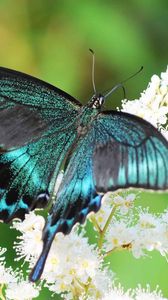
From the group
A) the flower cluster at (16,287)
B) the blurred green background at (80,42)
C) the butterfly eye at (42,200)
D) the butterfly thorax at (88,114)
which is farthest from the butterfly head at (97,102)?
the blurred green background at (80,42)

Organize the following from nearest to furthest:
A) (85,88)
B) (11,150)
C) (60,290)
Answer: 1. (60,290)
2. (11,150)
3. (85,88)

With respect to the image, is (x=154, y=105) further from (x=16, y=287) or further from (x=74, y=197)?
(x=16, y=287)

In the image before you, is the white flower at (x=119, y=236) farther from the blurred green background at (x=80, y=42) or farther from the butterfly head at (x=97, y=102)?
the blurred green background at (x=80, y=42)

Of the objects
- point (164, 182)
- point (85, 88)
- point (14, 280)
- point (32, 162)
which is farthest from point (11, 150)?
point (85, 88)

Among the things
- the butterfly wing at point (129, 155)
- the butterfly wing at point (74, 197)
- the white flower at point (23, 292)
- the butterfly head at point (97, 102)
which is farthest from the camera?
the butterfly head at point (97, 102)

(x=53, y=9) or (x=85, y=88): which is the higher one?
(x=53, y=9)

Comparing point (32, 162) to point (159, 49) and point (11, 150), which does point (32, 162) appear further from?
point (159, 49)
